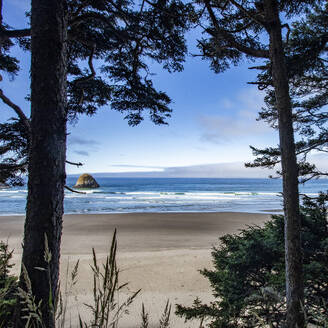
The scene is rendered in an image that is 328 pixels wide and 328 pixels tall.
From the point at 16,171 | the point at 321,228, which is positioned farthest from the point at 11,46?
the point at 321,228

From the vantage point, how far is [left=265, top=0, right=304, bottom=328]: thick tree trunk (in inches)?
127

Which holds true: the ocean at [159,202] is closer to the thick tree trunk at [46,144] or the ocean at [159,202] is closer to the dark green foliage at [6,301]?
the thick tree trunk at [46,144]

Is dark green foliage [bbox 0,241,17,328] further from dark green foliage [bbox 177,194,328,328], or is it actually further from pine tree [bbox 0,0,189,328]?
dark green foliage [bbox 177,194,328,328]

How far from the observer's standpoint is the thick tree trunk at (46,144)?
2.23 m

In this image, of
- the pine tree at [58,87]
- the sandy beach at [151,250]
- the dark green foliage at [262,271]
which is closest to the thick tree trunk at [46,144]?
the pine tree at [58,87]

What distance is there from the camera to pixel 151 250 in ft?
35.3

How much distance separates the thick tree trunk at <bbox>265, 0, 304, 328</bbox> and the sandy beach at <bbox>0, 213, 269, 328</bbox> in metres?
2.23

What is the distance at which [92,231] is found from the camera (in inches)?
600

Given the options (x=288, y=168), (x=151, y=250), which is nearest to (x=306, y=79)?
(x=288, y=168)

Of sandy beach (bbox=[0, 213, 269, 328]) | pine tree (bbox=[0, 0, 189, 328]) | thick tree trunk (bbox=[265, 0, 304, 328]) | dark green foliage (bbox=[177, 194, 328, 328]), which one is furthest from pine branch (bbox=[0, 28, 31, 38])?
dark green foliage (bbox=[177, 194, 328, 328])

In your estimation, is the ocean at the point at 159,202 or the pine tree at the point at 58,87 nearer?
the pine tree at the point at 58,87

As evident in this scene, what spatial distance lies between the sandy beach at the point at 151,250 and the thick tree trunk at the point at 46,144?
89 centimetres

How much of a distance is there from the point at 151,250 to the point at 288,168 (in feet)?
28.1

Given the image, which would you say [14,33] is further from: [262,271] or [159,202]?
[159,202]
